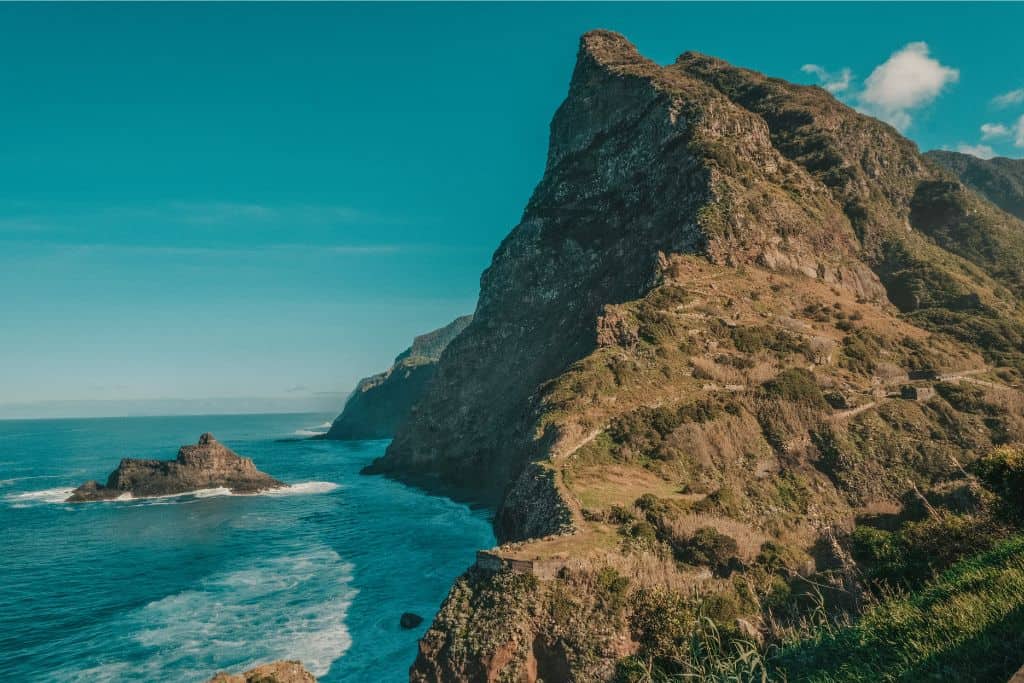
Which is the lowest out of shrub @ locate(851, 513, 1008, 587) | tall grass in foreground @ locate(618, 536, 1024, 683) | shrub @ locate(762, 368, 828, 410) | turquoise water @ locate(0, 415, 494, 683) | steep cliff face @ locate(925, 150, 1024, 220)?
turquoise water @ locate(0, 415, 494, 683)

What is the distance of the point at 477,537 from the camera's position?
62.9 metres

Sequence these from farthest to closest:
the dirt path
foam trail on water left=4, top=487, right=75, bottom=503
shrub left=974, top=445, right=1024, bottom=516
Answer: foam trail on water left=4, top=487, right=75, bottom=503 → the dirt path → shrub left=974, top=445, right=1024, bottom=516

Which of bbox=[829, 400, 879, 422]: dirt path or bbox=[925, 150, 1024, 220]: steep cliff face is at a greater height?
bbox=[925, 150, 1024, 220]: steep cliff face

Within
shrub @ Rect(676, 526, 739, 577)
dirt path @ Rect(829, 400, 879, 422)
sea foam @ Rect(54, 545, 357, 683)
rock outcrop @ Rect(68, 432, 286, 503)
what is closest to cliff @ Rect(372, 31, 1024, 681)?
shrub @ Rect(676, 526, 739, 577)

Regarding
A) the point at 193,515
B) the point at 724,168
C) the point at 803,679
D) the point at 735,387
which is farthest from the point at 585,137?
the point at 803,679

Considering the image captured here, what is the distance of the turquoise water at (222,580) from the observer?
36.7 meters

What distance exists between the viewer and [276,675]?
24.2 meters

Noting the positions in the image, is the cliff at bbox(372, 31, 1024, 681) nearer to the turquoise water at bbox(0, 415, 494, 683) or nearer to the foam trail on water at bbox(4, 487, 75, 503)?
the turquoise water at bbox(0, 415, 494, 683)

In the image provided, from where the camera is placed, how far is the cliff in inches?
1109

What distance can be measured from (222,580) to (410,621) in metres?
23.1

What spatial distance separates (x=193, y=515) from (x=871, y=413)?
85.5m

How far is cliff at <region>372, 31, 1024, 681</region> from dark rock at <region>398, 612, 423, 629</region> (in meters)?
8.79

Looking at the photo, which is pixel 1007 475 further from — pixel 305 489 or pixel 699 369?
pixel 305 489

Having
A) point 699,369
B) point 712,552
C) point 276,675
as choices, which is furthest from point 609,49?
point 276,675
